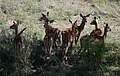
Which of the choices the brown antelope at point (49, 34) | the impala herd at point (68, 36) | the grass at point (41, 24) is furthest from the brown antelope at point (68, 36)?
the grass at point (41, 24)

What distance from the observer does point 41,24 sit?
6879mm

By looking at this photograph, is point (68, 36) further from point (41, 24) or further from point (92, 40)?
point (41, 24)

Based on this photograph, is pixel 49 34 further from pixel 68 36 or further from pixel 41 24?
pixel 41 24

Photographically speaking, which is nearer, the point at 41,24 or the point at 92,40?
the point at 92,40

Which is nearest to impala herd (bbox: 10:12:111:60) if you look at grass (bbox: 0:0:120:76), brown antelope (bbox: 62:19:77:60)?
brown antelope (bbox: 62:19:77:60)

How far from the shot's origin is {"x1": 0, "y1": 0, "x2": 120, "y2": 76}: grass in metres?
4.88

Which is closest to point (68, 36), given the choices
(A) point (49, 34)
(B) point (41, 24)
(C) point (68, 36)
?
(C) point (68, 36)

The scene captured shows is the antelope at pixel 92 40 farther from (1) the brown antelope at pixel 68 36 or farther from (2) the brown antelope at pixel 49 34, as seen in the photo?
(2) the brown antelope at pixel 49 34

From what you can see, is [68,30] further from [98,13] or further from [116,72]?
[98,13]

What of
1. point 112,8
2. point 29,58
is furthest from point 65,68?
point 112,8

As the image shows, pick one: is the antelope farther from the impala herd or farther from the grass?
the grass

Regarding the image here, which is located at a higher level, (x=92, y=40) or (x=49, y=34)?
(x=49, y=34)

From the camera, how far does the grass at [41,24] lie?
488 centimetres

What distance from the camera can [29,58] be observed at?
4918 millimetres
